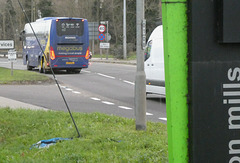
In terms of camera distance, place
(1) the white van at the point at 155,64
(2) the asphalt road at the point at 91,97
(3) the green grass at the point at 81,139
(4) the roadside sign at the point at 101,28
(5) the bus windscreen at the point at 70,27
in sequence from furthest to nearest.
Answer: (4) the roadside sign at the point at 101,28 → (5) the bus windscreen at the point at 70,27 → (1) the white van at the point at 155,64 → (2) the asphalt road at the point at 91,97 → (3) the green grass at the point at 81,139

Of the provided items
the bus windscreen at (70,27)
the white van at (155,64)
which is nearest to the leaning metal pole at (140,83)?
the white van at (155,64)

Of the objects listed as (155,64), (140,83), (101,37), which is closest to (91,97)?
(155,64)

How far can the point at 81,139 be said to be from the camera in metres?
8.02

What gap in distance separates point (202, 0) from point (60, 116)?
8727 mm

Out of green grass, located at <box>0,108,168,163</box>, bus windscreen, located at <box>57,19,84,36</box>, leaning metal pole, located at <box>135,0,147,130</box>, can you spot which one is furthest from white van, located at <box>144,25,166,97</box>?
bus windscreen, located at <box>57,19,84,36</box>

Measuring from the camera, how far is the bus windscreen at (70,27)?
111 feet

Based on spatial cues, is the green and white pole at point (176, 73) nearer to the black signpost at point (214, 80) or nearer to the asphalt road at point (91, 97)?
the black signpost at point (214, 80)

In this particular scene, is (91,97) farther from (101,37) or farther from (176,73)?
(101,37)

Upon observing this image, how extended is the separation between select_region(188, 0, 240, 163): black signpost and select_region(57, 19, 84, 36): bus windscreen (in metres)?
31.5

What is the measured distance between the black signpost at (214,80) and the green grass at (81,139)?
11.5 feet

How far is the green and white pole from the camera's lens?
8.34 feet

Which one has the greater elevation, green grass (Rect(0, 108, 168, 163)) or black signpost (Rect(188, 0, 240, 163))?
black signpost (Rect(188, 0, 240, 163))

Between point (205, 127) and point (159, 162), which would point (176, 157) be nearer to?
point (205, 127)

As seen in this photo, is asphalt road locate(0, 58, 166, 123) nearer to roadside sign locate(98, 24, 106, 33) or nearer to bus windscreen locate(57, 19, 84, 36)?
bus windscreen locate(57, 19, 84, 36)
